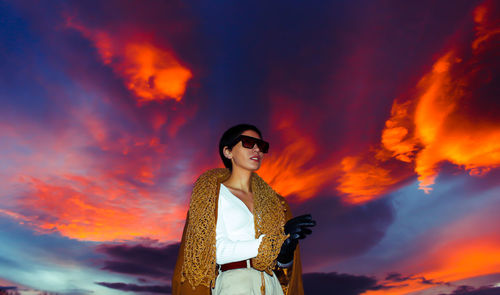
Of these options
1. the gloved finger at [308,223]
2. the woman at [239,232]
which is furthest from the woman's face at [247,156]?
the gloved finger at [308,223]

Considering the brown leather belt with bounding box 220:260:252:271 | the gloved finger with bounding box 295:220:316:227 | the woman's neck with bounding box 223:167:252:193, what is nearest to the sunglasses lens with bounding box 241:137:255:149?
the woman's neck with bounding box 223:167:252:193

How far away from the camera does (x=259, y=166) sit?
5152 mm

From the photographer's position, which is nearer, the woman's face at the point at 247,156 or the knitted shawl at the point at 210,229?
the knitted shawl at the point at 210,229

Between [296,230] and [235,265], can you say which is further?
[235,265]

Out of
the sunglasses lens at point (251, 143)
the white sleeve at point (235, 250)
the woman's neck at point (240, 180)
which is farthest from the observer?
the woman's neck at point (240, 180)

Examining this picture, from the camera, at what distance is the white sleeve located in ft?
14.1

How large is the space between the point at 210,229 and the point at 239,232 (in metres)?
0.35

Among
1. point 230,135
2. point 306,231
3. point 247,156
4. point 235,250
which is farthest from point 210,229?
point 230,135

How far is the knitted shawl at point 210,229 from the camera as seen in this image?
4332 mm

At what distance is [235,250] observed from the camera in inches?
172

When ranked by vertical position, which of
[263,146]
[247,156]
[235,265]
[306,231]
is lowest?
[235,265]

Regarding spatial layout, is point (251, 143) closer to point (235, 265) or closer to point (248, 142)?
point (248, 142)

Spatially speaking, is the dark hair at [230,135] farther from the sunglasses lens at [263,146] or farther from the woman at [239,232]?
the sunglasses lens at [263,146]

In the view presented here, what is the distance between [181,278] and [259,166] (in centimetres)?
163
